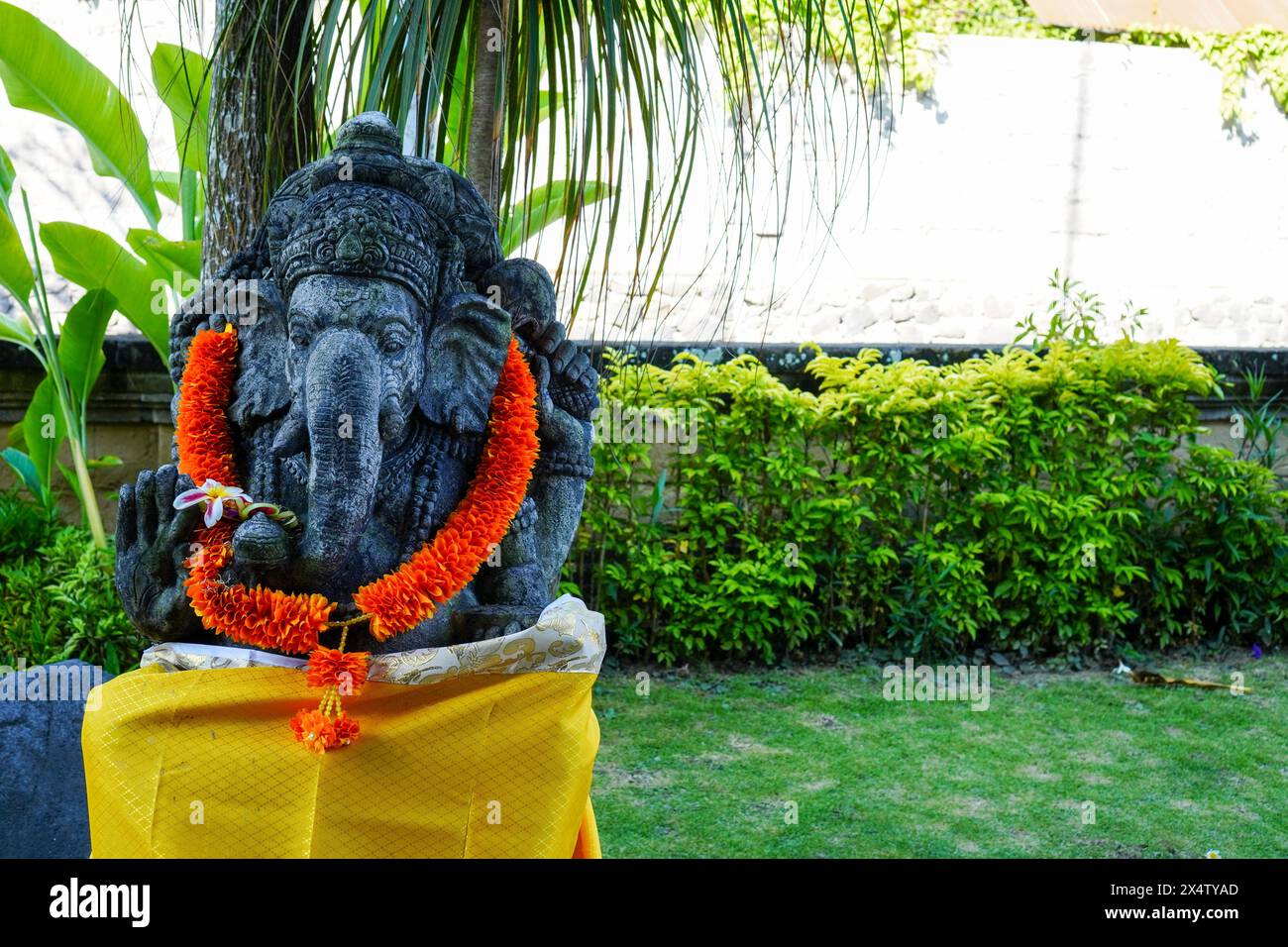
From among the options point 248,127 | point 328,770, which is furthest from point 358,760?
point 248,127

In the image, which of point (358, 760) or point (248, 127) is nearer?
point (358, 760)

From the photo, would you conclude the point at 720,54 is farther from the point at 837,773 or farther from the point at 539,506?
the point at 837,773

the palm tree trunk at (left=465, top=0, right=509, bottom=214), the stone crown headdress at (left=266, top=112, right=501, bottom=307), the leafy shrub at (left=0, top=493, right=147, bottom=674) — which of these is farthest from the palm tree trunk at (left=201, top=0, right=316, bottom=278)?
the leafy shrub at (left=0, top=493, right=147, bottom=674)

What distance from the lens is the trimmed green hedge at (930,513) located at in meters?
5.64

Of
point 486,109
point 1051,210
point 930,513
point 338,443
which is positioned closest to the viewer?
point 338,443

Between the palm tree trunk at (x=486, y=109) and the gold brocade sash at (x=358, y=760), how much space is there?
4.00 ft

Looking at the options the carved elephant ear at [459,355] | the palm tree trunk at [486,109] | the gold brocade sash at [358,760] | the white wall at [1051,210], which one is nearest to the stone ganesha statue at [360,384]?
the carved elephant ear at [459,355]

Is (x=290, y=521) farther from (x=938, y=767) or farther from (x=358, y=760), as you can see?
(x=938, y=767)

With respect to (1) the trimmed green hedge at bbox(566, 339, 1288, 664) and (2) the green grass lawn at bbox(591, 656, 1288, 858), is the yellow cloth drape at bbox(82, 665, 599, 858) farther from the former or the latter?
(1) the trimmed green hedge at bbox(566, 339, 1288, 664)

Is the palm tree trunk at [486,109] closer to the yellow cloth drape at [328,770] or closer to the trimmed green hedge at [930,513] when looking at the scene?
the yellow cloth drape at [328,770]

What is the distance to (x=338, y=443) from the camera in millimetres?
2111

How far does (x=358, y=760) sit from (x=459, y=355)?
0.76 m

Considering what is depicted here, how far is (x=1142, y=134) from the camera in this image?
336 inches
